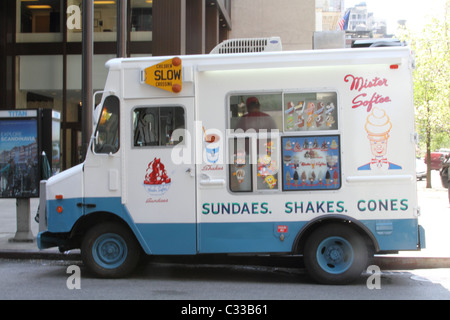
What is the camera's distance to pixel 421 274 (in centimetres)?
754

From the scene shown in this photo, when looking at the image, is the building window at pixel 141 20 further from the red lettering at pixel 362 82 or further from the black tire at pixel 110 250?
the red lettering at pixel 362 82

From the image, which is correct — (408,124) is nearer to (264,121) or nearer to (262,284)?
(264,121)

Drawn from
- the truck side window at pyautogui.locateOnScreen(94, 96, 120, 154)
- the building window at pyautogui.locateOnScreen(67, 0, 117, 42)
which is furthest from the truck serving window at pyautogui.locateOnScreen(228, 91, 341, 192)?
the building window at pyautogui.locateOnScreen(67, 0, 117, 42)

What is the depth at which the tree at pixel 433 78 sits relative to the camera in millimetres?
22703

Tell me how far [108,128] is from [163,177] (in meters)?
1.04

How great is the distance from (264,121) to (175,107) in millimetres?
1212

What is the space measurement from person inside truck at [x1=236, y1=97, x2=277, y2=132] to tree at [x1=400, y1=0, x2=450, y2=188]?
17831mm

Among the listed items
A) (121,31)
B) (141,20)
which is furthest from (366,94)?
(141,20)

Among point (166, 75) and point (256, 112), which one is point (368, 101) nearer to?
point (256, 112)

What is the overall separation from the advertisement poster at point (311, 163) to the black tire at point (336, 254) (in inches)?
23.2

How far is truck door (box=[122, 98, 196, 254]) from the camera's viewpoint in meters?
6.74

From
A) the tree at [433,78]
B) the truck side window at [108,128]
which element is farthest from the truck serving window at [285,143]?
the tree at [433,78]

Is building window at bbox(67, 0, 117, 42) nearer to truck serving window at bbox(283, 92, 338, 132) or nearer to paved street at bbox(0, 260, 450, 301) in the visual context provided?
paved street at bbox(0, 260, 450, 301)
